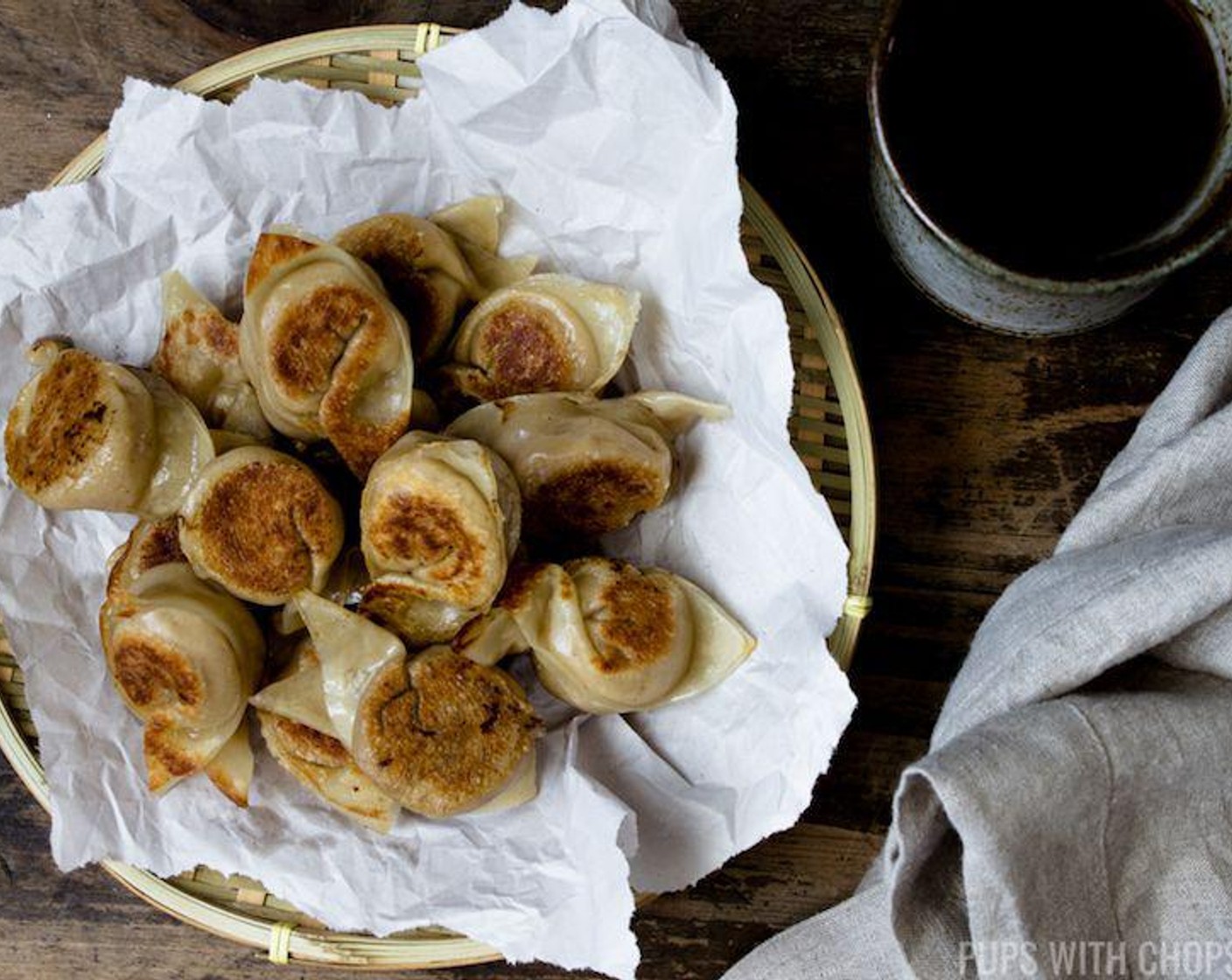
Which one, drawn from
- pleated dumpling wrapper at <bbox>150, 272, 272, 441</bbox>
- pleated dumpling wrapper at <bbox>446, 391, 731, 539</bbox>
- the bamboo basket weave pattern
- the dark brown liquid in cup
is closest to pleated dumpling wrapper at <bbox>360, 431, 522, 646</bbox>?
pleated dumpling wrapper at <bbox>446, 391, 731, 539</bbox>

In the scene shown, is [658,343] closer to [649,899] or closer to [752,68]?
[752,68]

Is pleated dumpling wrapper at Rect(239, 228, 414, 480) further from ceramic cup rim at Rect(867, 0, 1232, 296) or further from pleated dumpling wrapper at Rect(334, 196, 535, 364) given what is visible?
ceramic cup rim at Rect(867, 0, 1232, 296)

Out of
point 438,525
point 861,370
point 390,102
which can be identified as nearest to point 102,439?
point 438,525

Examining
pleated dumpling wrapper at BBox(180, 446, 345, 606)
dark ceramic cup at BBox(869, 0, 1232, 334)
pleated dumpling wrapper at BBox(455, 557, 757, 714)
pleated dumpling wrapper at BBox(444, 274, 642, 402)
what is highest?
dark ceramic cup at BBox(869, 0, 1232, 334)

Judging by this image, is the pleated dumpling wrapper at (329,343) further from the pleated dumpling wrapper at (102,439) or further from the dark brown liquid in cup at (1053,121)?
the dark brown liquid in cup at (1053,121)

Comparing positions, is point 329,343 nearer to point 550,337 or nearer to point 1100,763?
point 550,337

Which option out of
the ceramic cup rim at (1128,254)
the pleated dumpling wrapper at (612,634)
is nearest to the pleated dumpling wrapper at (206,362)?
the pleated dumpling wrapper at (612,634)

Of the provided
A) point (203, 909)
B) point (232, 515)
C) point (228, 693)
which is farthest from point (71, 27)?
point (203, 909)
